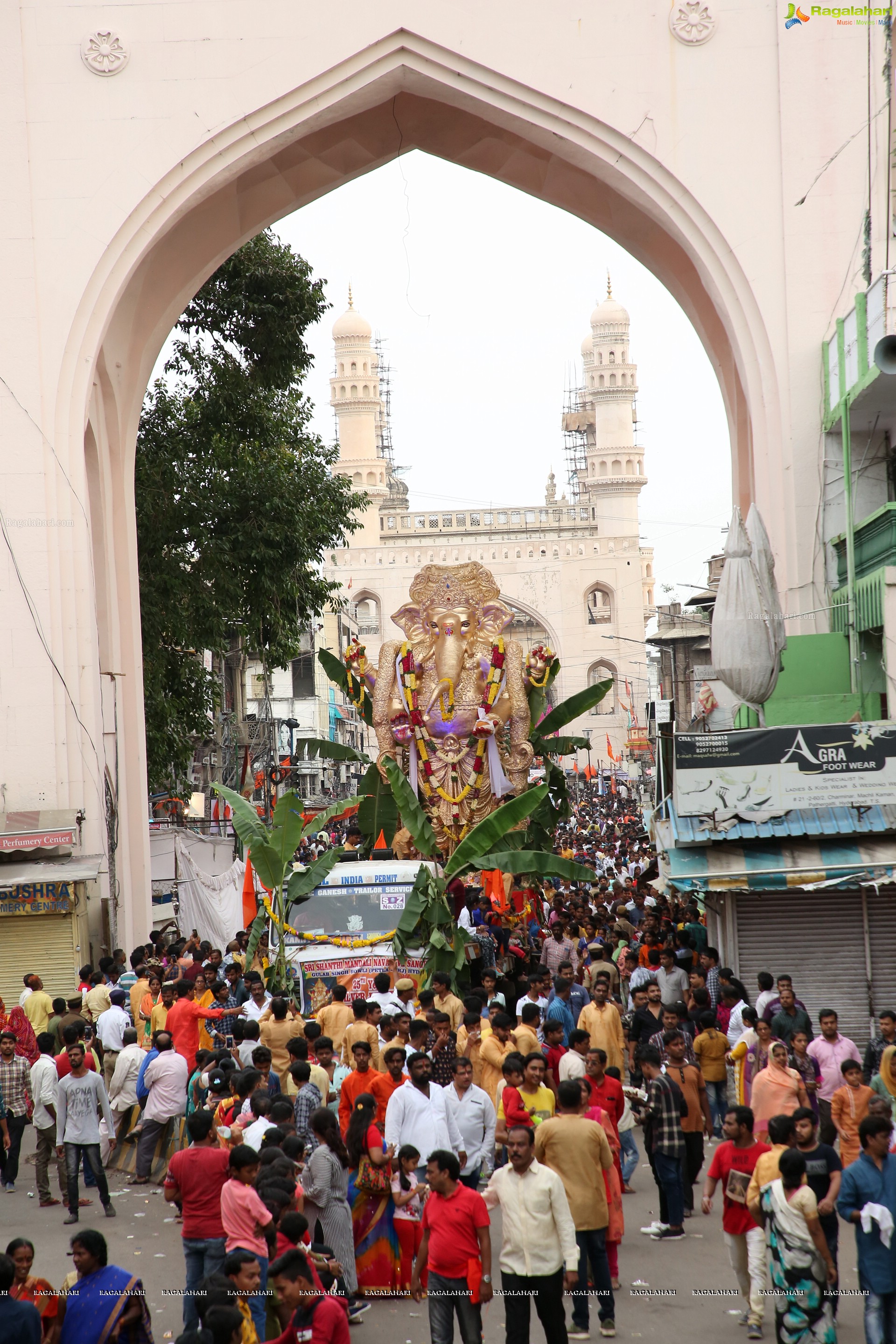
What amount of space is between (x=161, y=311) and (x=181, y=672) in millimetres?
5219

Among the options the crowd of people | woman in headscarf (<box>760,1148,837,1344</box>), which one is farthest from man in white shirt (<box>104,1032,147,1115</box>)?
woman in headscarf (<box>760,1148,837,1344</box>)

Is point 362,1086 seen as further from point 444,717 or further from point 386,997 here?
point 444,717

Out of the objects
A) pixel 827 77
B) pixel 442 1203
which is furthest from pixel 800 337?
pixel 442 1203

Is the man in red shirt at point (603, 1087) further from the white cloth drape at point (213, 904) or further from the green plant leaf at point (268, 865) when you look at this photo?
the white cloth drape at point (213, 904)

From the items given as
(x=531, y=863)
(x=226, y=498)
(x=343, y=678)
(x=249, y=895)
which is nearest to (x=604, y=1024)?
(x=531, y=863)

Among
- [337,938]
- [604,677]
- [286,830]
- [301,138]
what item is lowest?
[337,938]

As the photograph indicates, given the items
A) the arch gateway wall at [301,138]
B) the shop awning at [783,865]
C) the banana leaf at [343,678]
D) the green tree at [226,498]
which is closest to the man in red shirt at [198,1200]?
the shop awning at [783,865]

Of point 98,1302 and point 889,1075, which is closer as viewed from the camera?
point 98,1302

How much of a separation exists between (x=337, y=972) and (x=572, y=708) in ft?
19.8

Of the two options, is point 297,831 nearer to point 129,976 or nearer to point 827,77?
→ point 129,976

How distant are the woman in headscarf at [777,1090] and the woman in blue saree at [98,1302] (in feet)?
10.9

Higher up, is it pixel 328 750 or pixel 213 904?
pixel 328 750

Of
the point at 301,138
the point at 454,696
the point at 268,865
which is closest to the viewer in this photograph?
the point at 268,865

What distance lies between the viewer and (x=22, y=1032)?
32.5 ft
